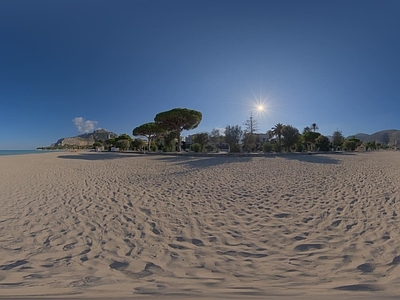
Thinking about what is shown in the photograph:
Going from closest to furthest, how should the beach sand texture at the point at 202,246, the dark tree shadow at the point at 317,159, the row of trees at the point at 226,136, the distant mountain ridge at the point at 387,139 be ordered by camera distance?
the beach sand texture at the point at 202,246 < the dark tree shadow at the point at 317,159 < the row of trees at the point at 226,136 < the distant mountain ridge at the point at 387,139

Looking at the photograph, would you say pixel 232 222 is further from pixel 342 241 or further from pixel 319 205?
pixel 319 205

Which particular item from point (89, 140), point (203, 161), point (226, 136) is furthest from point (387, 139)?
point (89, 140)

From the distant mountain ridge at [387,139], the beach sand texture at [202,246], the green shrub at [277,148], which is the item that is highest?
the distant mountain ridge at [387,139]

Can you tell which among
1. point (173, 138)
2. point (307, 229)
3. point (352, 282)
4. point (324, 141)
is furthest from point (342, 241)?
point (324, 141)

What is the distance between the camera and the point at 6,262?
9.43ft

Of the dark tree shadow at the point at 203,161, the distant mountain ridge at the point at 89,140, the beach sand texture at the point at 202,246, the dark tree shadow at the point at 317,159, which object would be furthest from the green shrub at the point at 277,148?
the distant mountain ridge at the point at 89,140

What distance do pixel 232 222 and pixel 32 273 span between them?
3.34 m

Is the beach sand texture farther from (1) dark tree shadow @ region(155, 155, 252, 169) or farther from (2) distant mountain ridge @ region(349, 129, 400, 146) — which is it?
(2) distant mountain ridge @ region(349, 129, 400, 146)

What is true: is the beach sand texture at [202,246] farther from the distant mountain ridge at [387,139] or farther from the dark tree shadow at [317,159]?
the distant mountain ridge at [387,139]

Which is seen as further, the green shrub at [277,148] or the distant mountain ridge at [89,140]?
the distant mountain ridge at [89,140]

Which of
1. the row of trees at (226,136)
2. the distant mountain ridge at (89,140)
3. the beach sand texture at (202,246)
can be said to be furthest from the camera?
the distant mountain ridge at (89,140)

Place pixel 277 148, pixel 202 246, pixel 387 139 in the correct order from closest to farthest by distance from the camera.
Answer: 1. pixel 202 246
2. pixel 277 148
3. pixel 387 139

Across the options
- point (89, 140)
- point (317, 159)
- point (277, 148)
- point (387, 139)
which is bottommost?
point (317, 159)

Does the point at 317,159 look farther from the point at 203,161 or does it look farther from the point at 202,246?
the point at 202,246
